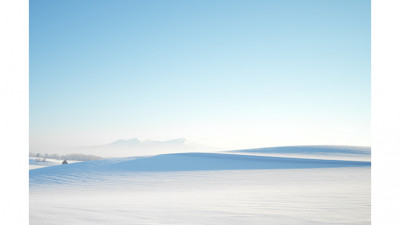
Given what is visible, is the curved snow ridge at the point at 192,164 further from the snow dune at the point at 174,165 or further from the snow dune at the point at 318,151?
the snow dune at the point at 318,151

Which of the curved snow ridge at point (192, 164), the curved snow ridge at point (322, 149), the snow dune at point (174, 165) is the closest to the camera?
the snow dune at point (174, 165)

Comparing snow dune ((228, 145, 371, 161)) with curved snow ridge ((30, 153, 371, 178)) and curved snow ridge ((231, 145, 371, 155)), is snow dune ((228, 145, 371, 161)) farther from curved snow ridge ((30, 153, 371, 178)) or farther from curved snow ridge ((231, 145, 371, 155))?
curved snow ridge ((30, 153, 371, 178))

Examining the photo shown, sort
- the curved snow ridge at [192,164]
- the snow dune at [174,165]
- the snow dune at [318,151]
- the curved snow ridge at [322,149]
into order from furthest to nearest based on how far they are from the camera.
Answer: the curved snow ridge at [322,149] < the snow dune at [318,151] < the curved snow ridge at [192,164] < the snow dune at [174,165]

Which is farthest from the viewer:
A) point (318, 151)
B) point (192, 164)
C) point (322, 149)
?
point (322, 149)

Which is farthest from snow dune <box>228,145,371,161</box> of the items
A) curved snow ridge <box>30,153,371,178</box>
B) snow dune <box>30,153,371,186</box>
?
snow dune <box>30,153,371,186</box>

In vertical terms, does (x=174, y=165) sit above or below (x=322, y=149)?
below

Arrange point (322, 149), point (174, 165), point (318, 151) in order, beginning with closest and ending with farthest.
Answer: point (174, 165) → point (318, 151) → point (322, 149)

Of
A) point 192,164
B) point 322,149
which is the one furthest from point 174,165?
point 322,149

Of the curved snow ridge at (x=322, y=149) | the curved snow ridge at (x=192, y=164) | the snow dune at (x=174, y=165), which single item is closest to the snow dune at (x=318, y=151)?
the curved snow ridge at (x=322, y=149)

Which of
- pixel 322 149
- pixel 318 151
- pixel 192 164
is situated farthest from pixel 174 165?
pixel 322 149

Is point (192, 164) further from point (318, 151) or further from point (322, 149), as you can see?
point (322, 149)

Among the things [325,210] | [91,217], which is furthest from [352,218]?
[91,217]

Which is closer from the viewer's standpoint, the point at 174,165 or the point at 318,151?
the point at 174,165
